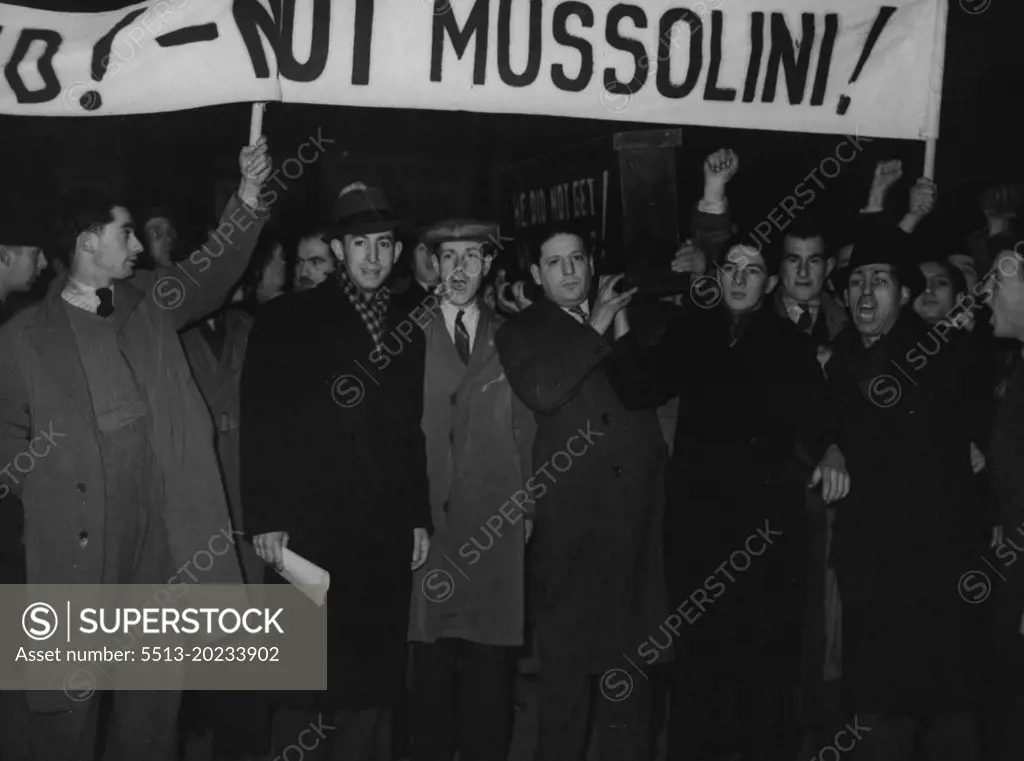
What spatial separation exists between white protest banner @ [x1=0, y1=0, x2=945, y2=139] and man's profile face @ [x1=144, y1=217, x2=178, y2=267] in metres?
1.22

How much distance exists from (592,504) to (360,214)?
141 cm

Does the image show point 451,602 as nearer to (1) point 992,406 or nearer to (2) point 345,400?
(2) point 345,400

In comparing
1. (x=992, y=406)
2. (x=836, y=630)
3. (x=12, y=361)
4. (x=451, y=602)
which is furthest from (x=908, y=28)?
(x=12, y=361)

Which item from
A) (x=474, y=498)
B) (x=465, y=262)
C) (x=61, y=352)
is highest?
(x=465, y=262)

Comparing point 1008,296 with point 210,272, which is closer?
point 1008,296

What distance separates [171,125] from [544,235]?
380cm

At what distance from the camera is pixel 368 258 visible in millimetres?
4707

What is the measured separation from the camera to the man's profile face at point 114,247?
14.8ft

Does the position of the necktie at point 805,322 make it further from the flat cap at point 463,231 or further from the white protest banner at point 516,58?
the flat cap at point 463,231

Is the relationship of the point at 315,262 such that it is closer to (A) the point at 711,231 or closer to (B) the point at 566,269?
(B) the point at 566,269

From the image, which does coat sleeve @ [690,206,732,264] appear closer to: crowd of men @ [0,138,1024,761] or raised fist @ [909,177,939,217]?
crowd of men @ [0,138,1024,761]

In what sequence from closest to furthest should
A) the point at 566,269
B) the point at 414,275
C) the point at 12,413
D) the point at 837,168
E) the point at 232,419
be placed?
the point at 12,413 < the point at 566,269 < the point at 232,419 < the point at 414,275 < the point at 837,168

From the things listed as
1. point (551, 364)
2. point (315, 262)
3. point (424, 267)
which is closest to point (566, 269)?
point (551, 364)

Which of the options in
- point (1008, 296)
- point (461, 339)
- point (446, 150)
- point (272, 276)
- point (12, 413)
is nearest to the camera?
point (12, 413)
